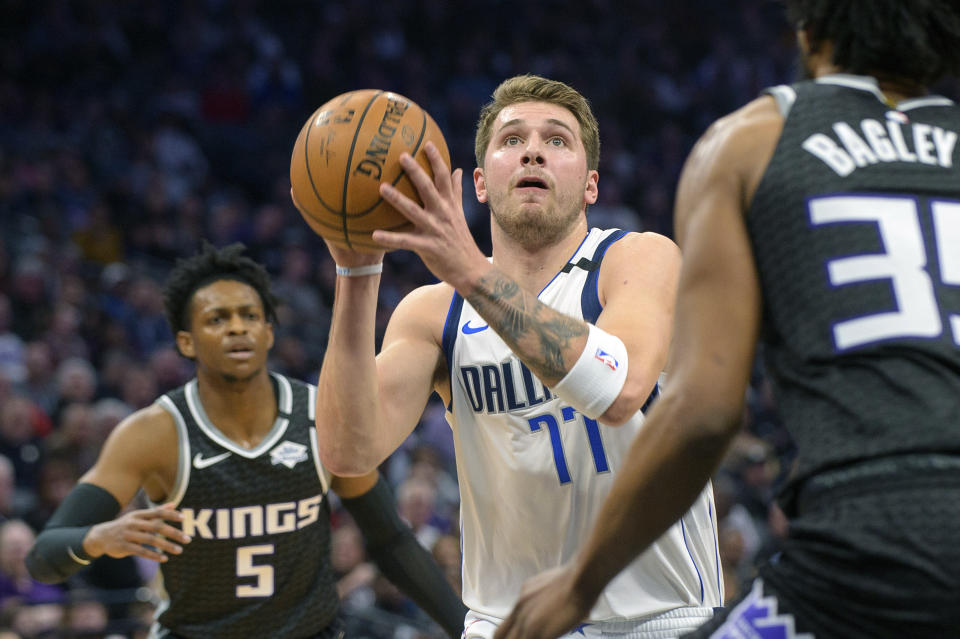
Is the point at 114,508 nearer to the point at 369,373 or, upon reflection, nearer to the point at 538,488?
the point at 369,373

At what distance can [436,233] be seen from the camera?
254 cm

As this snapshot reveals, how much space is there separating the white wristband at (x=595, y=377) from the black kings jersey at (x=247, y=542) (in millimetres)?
2206

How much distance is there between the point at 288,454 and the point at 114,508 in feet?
2.40

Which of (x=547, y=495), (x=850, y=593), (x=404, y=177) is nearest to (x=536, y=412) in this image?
(x=547, y=495)

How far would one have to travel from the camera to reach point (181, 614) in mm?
4543

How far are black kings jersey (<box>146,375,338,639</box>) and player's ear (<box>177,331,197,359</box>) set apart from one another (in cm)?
36

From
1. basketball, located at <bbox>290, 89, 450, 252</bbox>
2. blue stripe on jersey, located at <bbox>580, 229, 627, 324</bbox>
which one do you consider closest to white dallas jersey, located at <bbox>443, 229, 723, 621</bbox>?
blue stripe on jersey, located at <bbox>580, 229, 627, 324</bbox>

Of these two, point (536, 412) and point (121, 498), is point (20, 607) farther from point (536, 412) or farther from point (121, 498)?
point (536, 412)

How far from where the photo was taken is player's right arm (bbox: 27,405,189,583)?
13.7 feet

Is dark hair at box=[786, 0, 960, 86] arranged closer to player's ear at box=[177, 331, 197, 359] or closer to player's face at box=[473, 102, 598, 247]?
player's face at box=[473, 102, 598, 247]

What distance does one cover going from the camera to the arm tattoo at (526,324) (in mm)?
2553

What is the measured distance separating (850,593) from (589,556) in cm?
42

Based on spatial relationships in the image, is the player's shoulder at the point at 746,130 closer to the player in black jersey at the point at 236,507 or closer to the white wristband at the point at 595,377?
the white wristband at the point at 595,377

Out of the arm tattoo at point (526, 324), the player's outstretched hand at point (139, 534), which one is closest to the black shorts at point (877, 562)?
the arm tattoo at point (526, 324)
